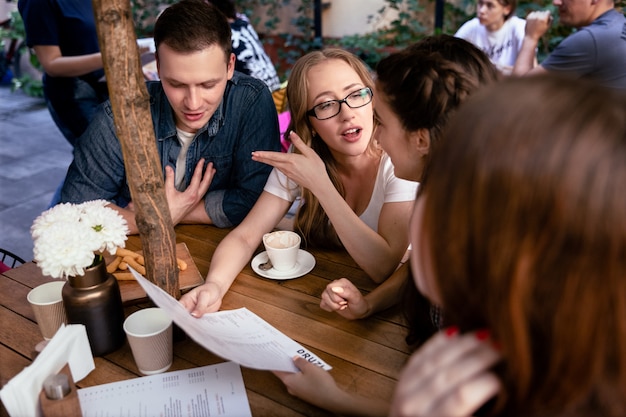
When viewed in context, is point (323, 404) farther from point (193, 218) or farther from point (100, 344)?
point (193, 218)

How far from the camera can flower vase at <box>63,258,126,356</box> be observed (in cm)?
107

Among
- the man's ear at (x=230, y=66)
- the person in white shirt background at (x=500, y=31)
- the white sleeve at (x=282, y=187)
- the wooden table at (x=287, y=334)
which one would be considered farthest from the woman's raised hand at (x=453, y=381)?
the person in white shirt background at (x=500, y=31)

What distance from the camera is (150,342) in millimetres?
1041

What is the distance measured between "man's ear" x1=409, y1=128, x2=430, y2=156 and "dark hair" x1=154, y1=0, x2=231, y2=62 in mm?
751

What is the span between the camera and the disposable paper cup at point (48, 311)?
114 centimetres

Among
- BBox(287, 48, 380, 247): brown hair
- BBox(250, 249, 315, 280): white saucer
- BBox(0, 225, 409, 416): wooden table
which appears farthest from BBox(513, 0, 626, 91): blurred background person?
BBox(0, 225, 409, 416): wooden table

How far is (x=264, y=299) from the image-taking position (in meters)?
1.32

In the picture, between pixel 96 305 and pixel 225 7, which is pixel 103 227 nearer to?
pixel 96 305

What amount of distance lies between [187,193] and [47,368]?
884 mm

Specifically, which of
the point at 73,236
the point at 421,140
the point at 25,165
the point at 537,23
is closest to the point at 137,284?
the point at 73,236

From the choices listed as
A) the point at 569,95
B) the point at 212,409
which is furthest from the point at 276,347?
the point at 569,95

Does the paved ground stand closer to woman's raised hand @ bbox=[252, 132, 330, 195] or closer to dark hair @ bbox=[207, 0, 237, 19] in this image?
dark hair @ bbox=[207, 0, 237, 19]

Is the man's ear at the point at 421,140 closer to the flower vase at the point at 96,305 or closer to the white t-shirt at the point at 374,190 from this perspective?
the white t-shirt at the point at 374,190

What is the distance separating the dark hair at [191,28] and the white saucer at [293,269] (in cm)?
65
